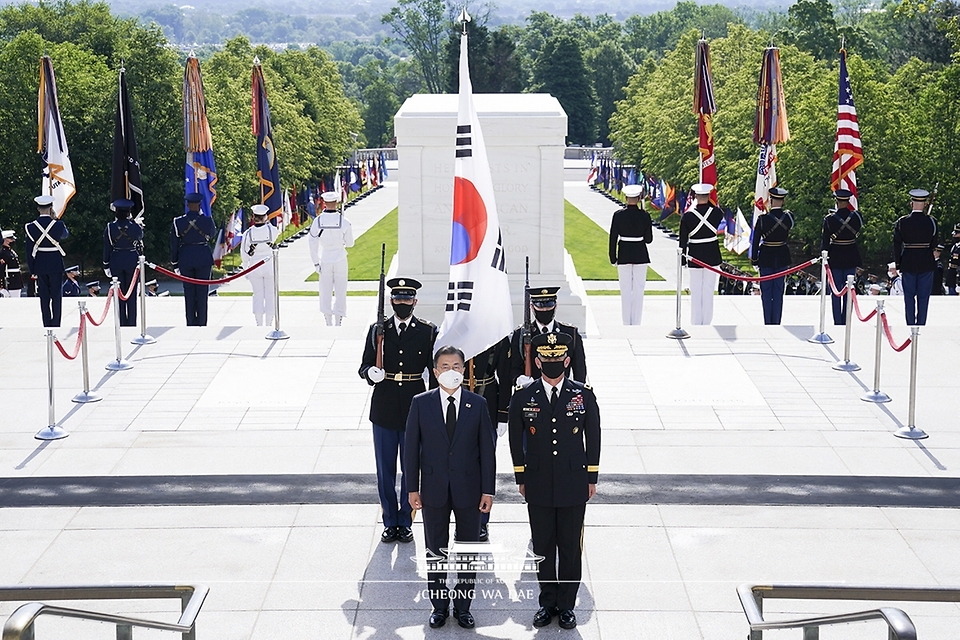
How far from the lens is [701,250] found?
14.3m

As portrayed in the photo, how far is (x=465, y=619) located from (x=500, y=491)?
85.1 inches

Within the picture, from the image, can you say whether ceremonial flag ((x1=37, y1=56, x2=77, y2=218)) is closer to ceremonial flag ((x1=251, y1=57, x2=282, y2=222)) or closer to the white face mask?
ceremonial flag ((x1=251, y1=57, x2=282, y2=222))

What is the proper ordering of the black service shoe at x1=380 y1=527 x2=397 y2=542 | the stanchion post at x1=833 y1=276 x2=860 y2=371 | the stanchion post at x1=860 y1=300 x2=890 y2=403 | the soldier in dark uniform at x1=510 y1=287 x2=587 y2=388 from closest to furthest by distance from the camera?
the black service shoe at x1=380 y1=527 x2=397 y2=542 → the soldier in dark uniform at x1=510 y1=287 x2=587 y2=388 → the stanchion post at x1=860 y1=300 x2=890 y2=403 → the stanchion post at x1=833 y1=276 x2=860 y2=371

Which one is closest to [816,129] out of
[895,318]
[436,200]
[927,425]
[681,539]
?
[895,318]

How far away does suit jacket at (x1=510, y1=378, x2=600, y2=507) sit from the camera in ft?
23.0

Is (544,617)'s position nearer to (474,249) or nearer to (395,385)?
(395,385)

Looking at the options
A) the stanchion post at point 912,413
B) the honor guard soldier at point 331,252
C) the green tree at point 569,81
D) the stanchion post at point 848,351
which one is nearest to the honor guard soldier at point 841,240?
the stanchion post at point 848,351

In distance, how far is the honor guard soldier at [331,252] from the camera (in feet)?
48.2

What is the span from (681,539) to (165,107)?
30132 millimetres

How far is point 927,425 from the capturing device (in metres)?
10.6

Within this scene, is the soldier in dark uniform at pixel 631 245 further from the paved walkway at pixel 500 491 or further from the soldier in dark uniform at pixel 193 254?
the soldier in dark uniform at pixel 193 254

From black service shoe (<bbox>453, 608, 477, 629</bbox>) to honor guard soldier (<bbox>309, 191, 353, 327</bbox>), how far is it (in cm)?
799

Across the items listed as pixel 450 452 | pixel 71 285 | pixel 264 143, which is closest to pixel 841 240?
pixel 450 452

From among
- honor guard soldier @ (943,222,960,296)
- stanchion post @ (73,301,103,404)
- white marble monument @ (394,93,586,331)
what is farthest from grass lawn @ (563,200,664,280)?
stanchion post @ (73,301,103,404)
